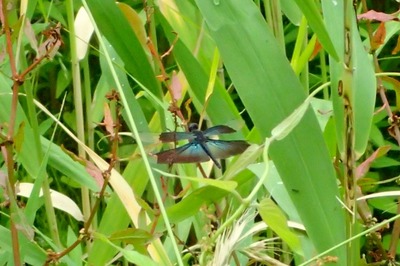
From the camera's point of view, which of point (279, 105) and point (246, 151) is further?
point (279, 105)

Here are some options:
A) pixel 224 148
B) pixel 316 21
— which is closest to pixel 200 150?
pixel 224 148

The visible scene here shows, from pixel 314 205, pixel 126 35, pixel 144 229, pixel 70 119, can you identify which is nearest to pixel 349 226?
pixel 314 205

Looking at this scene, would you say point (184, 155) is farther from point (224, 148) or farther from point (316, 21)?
point (316, 21)

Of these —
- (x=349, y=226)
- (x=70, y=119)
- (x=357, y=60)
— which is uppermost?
(x=357, y=60)

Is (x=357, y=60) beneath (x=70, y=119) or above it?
above

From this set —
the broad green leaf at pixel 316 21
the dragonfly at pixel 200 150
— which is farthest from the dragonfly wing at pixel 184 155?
the broad green leaf at pixel 316 21

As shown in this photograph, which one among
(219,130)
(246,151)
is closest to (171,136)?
(219,130)

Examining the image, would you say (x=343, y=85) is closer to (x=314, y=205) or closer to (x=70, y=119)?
(x=314, y=205)

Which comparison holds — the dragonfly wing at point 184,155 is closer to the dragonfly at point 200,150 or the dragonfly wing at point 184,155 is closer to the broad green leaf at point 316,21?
the dragonfly at point 200,150
